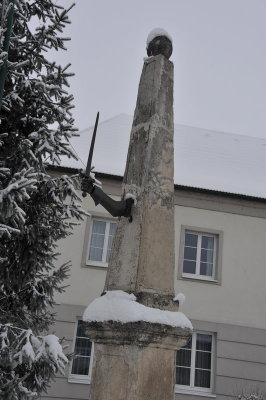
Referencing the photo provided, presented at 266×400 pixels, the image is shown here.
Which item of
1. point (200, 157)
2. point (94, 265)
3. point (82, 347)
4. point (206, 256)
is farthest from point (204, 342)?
point (200, 157)

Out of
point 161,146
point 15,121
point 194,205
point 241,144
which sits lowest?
point 161,146

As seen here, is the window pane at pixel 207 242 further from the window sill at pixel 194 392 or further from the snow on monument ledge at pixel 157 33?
the snow on monument ledge at pixel 157 33

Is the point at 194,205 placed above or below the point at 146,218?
above

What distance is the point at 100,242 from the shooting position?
448 inches

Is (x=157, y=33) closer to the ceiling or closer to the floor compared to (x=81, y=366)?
closer to the ceiling

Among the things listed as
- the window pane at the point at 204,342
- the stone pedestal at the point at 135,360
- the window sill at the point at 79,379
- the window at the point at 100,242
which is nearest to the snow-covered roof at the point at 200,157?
the window at the point at 100,242

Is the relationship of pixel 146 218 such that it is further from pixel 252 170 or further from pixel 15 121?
pixel 252 170

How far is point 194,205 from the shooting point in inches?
459

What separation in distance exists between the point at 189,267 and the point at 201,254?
470mm

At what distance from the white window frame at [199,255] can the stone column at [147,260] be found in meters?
7.88

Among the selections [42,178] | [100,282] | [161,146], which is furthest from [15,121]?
[100,282]

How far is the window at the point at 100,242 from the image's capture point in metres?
11.2

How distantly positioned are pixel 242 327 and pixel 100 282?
11.5ft

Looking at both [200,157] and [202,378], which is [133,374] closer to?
[202,378]
